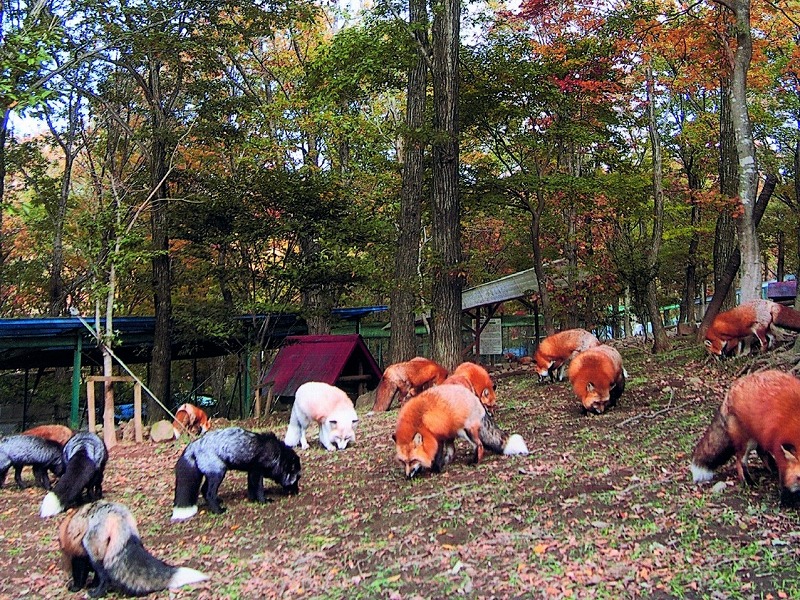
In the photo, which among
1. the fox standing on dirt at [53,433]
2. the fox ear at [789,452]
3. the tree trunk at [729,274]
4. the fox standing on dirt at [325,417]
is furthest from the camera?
the tree trunk at [729,274]

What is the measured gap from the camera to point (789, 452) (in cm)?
436

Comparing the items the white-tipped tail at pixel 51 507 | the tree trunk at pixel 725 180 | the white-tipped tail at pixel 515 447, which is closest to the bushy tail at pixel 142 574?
the white-tipped tail at pixel 51 507

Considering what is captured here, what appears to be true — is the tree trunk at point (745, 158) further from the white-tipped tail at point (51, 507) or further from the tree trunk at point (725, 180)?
the white-tipped tail at point (51, 507)

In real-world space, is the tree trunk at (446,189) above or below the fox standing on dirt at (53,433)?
above

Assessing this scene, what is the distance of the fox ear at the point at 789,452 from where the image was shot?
4.34m

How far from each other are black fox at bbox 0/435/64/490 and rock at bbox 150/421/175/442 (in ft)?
10.8

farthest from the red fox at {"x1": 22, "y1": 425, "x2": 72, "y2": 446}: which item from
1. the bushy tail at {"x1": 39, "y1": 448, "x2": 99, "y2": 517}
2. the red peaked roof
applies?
the red peaked roof

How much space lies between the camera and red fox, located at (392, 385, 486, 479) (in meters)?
6.54

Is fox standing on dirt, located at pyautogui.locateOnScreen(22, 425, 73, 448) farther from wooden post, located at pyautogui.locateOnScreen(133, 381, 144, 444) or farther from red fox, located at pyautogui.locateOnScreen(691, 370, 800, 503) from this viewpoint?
red fox, located at pyautogui.locateOnScreen(691, 370, 800, 503)

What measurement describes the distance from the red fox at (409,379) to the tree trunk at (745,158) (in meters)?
4.81

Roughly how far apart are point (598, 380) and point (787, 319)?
3.32m

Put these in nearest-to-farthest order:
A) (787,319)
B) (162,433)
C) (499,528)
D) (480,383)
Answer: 1. (499,528)
2. (480,383)
3. (787,319)
4. (162,433)

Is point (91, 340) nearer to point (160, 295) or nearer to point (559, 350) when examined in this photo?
point (160, 295)

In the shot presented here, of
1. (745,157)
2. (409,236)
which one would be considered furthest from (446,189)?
(745,157)
